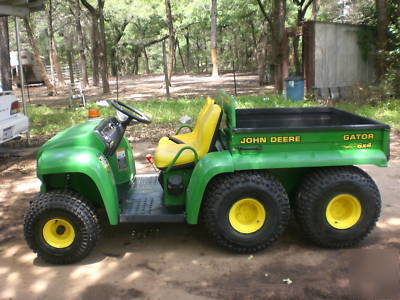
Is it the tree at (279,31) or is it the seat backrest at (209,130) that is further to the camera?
the tree at (279,31)

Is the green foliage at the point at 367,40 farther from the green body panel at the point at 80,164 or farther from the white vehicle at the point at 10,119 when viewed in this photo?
the green body panel at the point at 80,164

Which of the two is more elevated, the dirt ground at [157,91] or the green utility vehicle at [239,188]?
the dirt ground at [157,91]

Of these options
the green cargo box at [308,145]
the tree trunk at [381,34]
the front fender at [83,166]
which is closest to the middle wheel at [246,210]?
the green cargo box at [308,145]

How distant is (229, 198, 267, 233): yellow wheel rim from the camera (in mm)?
3598

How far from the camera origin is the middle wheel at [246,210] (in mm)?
3533

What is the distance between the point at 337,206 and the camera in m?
3.73

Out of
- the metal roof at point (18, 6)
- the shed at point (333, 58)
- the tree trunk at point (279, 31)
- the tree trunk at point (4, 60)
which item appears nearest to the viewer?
the metal roof at point (18, 6)

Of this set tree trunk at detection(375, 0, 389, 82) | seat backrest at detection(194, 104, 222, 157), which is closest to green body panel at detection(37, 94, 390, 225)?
seat backrest at detection(194, 104, 222, 157)

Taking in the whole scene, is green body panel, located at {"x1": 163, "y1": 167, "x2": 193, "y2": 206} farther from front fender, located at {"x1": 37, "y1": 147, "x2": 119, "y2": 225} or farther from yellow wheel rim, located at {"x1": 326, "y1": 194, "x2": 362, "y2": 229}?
yellow wheel rim, located at {"x1": 326, "y1": 194, "x2": 362, "y2": 229}

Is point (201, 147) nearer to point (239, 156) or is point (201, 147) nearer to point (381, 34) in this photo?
point (239, 156)

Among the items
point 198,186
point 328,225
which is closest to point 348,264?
point 328,225

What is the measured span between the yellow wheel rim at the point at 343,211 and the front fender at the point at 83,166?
1.82 meters

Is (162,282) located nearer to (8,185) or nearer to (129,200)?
(129,200)

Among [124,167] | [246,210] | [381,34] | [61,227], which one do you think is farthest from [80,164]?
[381,34]
